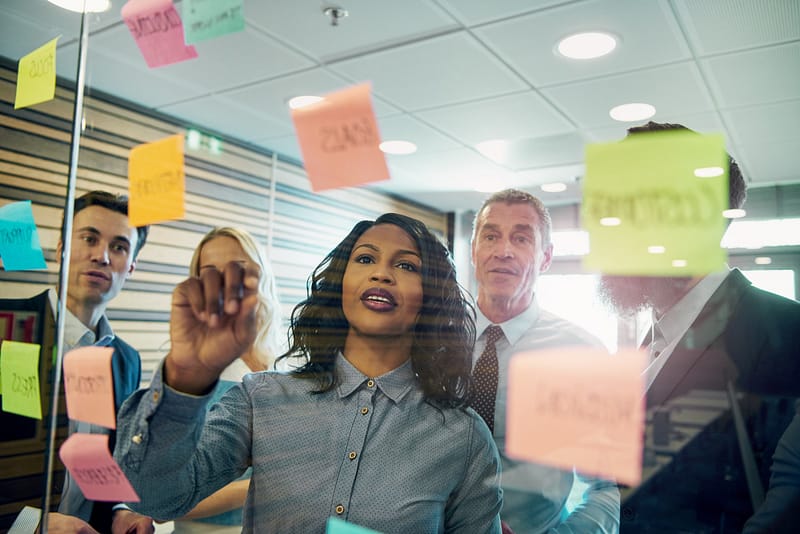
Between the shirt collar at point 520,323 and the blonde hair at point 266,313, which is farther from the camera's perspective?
the blonde hair at point 266,313

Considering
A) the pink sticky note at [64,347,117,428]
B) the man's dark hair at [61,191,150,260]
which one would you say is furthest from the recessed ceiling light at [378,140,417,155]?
the pink sticky note at [64,347,117,428]

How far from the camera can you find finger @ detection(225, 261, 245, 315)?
0.75 meters

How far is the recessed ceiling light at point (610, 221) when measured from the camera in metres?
0.56

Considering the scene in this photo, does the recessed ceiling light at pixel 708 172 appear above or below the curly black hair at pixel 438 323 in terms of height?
above

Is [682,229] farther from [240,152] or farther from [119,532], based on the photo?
[119,532]

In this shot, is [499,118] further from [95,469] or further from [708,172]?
[95,469]

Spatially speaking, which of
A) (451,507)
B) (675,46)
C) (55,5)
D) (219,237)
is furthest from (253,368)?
(55,5)

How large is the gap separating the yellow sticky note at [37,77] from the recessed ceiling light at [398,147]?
29.7 inches

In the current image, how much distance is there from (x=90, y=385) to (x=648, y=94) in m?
0.95

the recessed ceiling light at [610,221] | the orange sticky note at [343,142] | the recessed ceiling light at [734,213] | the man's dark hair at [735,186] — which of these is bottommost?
the recessed ceiling light at [610,221]

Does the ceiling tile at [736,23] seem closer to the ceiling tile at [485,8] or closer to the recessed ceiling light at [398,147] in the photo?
the ceiling tile at [485,8]

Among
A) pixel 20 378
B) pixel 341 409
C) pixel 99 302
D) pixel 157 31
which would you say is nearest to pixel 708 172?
pixel 341 409

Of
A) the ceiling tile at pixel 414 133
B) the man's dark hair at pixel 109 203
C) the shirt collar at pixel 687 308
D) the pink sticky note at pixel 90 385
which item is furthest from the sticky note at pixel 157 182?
the shirt collar at pixel 687 308

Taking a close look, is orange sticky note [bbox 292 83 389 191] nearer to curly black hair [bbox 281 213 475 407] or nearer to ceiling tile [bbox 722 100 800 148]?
curly black hair [bbox 281 213 475 407]
